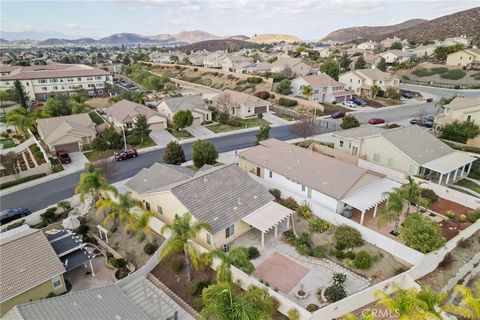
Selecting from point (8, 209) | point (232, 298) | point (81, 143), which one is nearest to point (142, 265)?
point (232, 298)

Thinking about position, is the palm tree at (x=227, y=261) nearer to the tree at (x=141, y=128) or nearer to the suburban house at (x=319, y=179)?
the suburban house at (x=319, y=179)

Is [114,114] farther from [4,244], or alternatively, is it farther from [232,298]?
[232,298]

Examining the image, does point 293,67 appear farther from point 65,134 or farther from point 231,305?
point 231,305

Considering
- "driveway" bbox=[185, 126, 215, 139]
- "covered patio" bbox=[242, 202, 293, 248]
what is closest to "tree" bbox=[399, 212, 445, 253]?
"covered patio" bbox=[242, 202, 293, 248]

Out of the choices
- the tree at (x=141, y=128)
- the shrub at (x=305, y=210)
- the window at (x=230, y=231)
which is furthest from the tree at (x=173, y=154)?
the shrub at (x=305, y=210)

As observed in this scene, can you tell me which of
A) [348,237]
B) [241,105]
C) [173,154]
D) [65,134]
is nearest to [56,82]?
[65,134]
